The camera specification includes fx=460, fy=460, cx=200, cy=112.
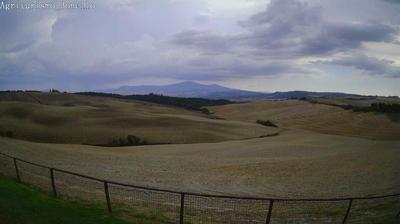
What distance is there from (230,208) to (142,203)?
340cm

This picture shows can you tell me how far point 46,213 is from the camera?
1123 centimetres

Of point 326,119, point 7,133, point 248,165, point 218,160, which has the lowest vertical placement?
point 218,160

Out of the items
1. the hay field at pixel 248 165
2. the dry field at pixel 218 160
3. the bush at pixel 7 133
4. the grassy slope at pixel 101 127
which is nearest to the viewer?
the dry field at pixel 218 160

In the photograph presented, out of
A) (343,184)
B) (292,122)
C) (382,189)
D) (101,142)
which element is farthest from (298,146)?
(292,122)

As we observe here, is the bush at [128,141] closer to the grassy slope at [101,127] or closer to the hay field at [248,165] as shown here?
the grassy slope at [101,127]

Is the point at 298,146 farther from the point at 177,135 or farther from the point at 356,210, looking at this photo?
the point at 356,210

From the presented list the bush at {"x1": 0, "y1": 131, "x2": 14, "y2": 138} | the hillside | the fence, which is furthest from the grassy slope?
the fence

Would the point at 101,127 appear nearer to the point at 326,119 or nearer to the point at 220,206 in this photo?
the point at 326,119

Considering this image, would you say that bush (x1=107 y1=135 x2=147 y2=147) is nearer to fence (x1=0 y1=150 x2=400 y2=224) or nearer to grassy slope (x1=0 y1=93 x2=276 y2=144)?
grassy slope (x1=0 y1=93 x2=276 y2=144)

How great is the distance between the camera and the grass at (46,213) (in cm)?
1045

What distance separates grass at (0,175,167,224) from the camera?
10453 millimetres

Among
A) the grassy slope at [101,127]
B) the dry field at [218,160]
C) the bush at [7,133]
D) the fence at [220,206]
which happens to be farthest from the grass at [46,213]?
the grassy slope at [101,127]

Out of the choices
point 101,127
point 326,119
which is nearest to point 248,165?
point 101,127

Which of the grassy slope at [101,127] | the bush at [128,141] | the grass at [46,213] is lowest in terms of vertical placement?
the bush at [128,141]
